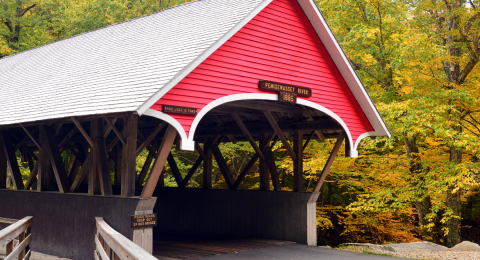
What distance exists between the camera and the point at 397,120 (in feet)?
46.7

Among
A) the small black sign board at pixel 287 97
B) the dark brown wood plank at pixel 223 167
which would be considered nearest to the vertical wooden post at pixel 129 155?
the small black sign board at pixel 287 97

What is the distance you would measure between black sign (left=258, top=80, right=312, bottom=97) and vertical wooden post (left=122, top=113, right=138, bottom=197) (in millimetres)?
2518

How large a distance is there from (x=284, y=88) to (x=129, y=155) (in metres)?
3.30

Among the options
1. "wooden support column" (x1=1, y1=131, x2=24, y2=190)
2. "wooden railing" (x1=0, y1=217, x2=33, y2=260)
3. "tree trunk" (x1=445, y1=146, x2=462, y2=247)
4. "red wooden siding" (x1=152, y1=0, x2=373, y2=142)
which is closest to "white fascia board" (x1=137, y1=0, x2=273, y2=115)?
"red wooden siding" (x1=152, y1=0, x2=373, y2=142)

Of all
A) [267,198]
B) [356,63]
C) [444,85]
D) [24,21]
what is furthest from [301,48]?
A: [24,21]

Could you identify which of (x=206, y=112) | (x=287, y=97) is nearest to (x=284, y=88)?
(x=287, y=97)

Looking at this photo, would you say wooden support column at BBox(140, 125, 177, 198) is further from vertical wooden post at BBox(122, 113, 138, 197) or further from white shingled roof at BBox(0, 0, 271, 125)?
white shingled roof at BBox(0, 0, 271, 125)

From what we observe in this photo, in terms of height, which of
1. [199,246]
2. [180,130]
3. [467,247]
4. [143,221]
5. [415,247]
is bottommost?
[467,247]

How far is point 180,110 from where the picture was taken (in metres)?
7.27

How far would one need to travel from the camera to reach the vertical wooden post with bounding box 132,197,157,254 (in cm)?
718

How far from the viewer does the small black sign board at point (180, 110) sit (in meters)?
7.08

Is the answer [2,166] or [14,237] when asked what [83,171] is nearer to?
[14,237]

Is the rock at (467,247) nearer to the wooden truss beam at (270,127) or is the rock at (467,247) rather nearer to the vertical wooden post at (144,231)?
the wooden truss beam at (270,127)

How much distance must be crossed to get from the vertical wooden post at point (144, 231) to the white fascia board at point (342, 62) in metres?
4.93
